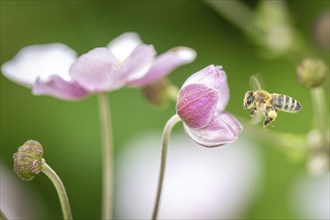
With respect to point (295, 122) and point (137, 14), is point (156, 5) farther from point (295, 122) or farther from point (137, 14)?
point (295, 122)

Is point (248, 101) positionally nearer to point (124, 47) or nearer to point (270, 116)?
point (270, 116)

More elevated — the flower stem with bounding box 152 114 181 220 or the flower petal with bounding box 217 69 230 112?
the flower petal with bounding box 217 69 230 112

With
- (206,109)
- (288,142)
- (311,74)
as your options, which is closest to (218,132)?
(206,109)

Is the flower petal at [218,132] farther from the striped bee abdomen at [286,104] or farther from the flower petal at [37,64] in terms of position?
the flower petal at [37,64]

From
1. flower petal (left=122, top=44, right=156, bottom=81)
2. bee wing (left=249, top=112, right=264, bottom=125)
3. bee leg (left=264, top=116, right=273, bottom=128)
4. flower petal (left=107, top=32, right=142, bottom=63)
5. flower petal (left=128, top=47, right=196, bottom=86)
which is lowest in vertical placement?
bee leg (left=264, top=116, right=273, bottom=128)

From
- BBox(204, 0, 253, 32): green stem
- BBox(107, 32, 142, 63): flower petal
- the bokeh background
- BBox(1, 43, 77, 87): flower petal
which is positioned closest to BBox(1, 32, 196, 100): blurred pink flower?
BBox(1, 43, 77, 87): flower petal

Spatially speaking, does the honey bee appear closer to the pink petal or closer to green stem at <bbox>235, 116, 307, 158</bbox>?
the pink petal

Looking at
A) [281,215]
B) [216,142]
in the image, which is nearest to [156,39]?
[281,215]
